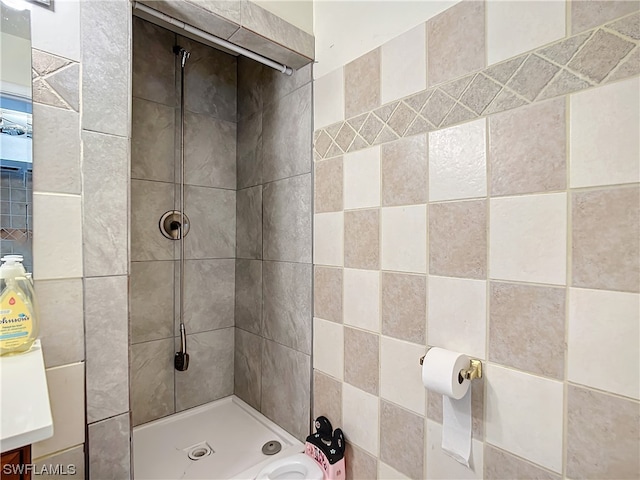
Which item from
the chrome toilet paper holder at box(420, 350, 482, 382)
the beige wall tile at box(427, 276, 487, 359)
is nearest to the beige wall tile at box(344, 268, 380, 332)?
the beige wall tile at box(427, 276, 487, 359)

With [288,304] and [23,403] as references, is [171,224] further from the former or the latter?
[23,403]

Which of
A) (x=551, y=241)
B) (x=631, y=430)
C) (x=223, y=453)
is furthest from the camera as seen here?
(x=223, y=453)

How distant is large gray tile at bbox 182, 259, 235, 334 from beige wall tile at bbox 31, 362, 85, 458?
36.2 inches

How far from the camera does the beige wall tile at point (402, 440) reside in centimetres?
107

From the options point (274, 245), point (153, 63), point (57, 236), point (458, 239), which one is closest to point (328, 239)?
point (274, 245)

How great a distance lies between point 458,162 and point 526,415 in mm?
674

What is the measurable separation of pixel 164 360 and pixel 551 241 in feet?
5.78

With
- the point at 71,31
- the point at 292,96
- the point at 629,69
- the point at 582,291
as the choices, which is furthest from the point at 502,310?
the point at 71,31

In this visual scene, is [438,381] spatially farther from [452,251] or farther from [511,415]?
[452,251]

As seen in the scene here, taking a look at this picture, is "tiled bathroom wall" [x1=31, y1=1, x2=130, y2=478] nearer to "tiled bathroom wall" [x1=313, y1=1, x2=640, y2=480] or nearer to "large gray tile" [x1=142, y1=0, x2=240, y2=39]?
"large gray tile" [x1=142, y1=0, x2=240, y2=39]

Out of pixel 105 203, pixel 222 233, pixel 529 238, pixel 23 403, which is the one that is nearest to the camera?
pixel 23 403

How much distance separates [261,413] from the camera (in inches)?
71.1

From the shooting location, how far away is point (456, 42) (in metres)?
0.98

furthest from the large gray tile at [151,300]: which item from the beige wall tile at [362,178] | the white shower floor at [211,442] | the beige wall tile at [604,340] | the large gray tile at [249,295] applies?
the beige wall tile at [604,340]
